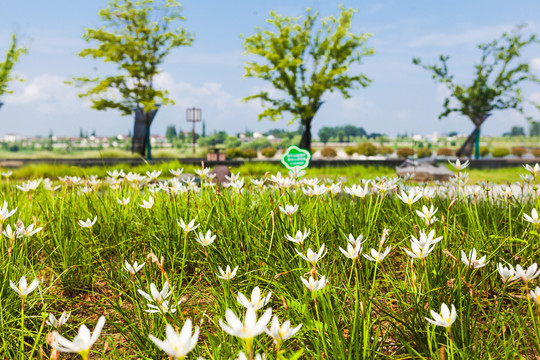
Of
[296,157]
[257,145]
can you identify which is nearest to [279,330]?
[296,157]

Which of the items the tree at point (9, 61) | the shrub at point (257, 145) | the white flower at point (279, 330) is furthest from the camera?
the shrub at point (257, 145)

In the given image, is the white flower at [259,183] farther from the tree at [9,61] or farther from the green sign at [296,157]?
the tree at [9,61]

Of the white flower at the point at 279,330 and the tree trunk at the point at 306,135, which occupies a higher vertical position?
the tree trunk at the point at 306,135

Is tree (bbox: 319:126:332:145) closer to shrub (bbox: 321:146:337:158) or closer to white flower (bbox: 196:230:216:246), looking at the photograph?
shrub (bbox: 321:146:337:158)

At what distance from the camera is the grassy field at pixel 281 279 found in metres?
1.63

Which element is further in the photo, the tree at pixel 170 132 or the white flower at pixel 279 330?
the tree at pixel 170 132

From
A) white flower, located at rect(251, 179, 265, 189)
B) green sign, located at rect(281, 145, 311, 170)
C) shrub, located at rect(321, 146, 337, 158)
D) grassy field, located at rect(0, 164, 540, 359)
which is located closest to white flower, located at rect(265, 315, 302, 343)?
grassy field, located at rect(0, 164, 540, 359)

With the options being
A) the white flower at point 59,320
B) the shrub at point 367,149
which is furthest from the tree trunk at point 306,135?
the white flower at point 59,320

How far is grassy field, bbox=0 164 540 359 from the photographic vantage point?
163cm

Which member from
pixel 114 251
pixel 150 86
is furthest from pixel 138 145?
pixel 114 251

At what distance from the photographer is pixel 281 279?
93.9 inches

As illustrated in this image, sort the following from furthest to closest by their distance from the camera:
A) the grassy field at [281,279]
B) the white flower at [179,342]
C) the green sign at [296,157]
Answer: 1. the green sign at [296,157]
2. the grassy field at [281,279]
3. the white flower at [179,342]

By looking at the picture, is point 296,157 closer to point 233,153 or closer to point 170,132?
point 233,153

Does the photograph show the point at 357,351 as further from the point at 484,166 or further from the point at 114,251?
the point at 484,166
